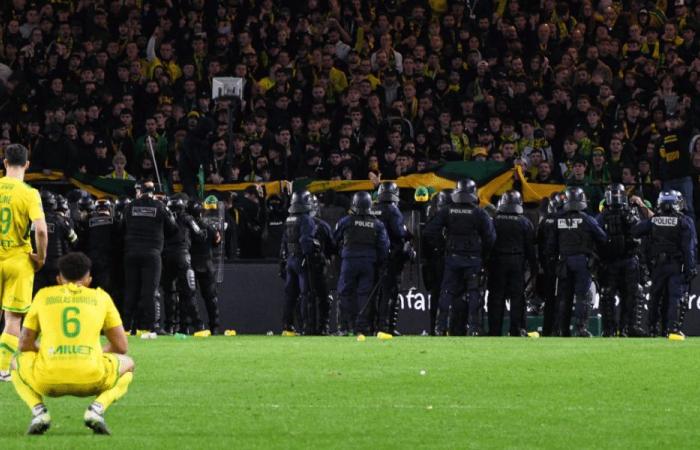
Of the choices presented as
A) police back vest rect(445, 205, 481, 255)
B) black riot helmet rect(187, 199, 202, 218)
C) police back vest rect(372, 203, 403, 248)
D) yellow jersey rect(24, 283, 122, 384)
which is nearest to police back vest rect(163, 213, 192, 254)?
black riot helmet rect(187, 199, 202, 218)

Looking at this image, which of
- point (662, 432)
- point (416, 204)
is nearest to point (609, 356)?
point (662, 432)

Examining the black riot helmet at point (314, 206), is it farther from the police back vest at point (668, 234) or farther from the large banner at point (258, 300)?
the police back vest at point (668, 234)

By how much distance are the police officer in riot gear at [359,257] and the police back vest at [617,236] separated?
10.4 ft

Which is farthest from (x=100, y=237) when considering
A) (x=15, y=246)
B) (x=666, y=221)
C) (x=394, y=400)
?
(x=394, y=400)

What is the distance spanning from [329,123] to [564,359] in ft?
38.4

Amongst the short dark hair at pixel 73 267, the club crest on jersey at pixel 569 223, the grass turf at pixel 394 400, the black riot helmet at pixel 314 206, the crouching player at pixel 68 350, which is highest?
the black riot helmet at pixel 314 206

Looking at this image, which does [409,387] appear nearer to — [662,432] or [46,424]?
[662,432]

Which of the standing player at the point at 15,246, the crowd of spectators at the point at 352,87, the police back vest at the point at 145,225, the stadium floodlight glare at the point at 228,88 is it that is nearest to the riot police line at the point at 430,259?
the police back vest at the point at 145,225

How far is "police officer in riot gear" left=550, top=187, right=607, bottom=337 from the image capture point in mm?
22953

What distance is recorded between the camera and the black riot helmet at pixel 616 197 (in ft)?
77.7

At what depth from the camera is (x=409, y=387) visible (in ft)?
45.6

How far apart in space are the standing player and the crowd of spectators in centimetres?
1247

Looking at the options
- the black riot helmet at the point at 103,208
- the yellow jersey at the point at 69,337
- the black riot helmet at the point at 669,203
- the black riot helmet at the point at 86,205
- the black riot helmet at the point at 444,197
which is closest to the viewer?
the yellow jersey at the point at 69,337

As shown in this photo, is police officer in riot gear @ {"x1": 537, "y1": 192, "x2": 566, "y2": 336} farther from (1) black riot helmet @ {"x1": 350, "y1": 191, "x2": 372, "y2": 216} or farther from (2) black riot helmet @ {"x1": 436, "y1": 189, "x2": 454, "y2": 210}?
(1) black riot helmet @ {"x1": 350, "y1": 191, "x2": 372, "y2": 216}
